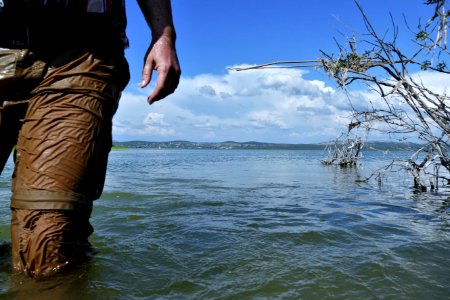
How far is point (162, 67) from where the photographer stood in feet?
7.06

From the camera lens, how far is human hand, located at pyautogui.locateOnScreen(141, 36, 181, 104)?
2.15 m

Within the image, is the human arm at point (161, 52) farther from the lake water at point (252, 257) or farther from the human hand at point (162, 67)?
the lake water at point (252, 257)

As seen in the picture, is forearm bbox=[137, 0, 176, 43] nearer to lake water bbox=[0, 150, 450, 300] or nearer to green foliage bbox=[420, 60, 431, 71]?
lake water bbox=[0, 150, 450, 300]

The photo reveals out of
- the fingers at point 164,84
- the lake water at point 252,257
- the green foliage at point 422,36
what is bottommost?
the lake water at point 252,257

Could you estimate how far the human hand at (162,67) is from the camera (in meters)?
Result: 2.15

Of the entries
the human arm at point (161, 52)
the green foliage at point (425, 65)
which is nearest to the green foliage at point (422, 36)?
the green foliage at point (425, 65)

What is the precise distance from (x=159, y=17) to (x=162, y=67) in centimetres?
38

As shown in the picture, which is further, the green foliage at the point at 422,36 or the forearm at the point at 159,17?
the green foliage at the point at 422,36

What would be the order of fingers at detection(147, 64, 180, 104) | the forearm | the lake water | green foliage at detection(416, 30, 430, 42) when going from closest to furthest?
fingers at detection(147, 64, 180, 104), the forearm, the lake water, green foliage at detection(416, 30, 430, 42)

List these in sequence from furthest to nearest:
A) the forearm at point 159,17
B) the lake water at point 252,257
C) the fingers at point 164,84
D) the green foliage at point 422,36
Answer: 1. the green foliage at point 422,36
2. the lake water at point 252,257
3. the forearm at point 159,17
4. the fingers at point 164,84

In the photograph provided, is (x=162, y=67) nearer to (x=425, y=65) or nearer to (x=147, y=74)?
(x=147, y=74)

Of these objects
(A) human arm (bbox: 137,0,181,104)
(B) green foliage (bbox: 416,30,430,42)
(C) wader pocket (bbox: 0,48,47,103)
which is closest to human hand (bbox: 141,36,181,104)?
(A) human arm (bbox: 137,0,181,104)

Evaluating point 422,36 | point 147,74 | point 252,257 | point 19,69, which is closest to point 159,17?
point 147,74

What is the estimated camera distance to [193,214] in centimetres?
587
